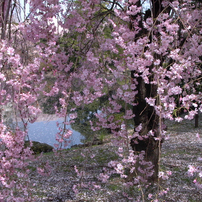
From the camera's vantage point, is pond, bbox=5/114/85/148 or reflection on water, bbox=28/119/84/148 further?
reflection on water, bbox=28/119/84/148

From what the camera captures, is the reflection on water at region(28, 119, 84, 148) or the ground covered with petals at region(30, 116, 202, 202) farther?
the reflection on water at region(28, 119, 84, 148)

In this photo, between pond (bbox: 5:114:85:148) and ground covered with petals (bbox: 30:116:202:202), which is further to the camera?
pond (bbox: 5:114:85:148)

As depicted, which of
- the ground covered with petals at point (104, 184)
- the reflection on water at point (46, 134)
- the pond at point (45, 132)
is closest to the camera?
the ground covered with petals at point (104, 184)

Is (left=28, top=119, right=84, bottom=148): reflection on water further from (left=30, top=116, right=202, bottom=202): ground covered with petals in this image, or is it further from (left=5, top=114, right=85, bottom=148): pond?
(left=30, top=116, right=202, bottom=202): ground covered with petals

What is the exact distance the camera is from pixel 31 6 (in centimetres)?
227

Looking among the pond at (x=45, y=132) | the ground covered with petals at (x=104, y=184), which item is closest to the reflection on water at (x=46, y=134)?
the pond at (x=45, y=132)

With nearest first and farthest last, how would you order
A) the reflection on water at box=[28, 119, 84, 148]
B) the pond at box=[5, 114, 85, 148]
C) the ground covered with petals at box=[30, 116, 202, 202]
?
1. the ground covered with petals at box=[30, 116, 202, 202]
2. the pond at box=[5, 114, 85, 148]
3. the reflection on water at box=[28, 119, 84, 148]

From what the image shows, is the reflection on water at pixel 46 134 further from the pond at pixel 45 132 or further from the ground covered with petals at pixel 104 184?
the ground covered with petals at pixel 104 184

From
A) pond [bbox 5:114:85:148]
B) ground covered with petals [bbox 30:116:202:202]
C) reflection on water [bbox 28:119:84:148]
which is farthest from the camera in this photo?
reflection on water [bbox 28:119:84:148]

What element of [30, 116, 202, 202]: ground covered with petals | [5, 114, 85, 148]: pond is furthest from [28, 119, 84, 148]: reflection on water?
[30, 116, 202, 202]: ground covered with petals

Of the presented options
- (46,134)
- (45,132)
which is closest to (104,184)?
(46,134)

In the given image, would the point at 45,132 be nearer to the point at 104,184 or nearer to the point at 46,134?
the point at 46,134

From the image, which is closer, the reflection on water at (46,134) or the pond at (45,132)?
the pond at (45,132)

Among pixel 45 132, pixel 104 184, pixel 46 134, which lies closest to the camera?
pixel 104 184
